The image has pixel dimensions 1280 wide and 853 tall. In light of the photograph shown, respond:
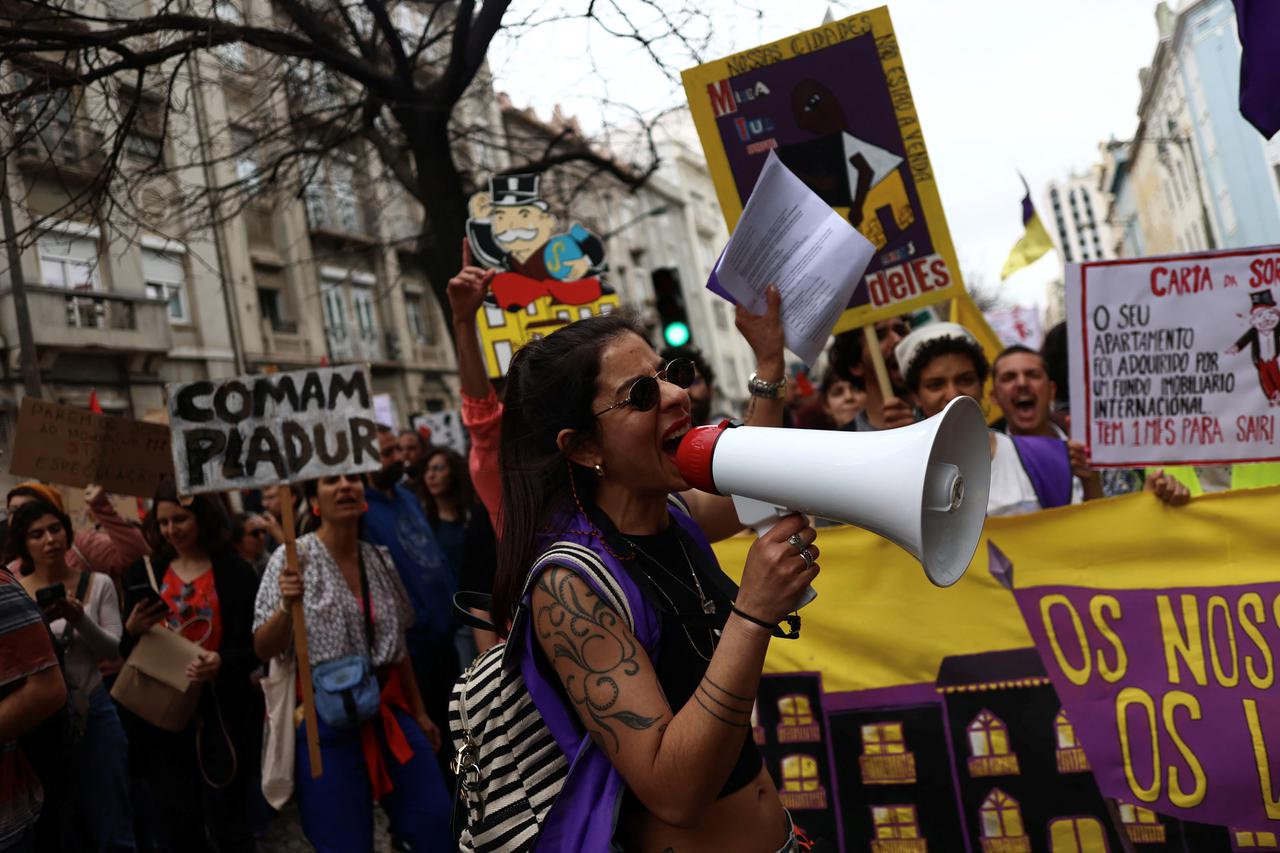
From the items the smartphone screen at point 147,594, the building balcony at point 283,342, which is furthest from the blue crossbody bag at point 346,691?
the building balcony at point 283,342

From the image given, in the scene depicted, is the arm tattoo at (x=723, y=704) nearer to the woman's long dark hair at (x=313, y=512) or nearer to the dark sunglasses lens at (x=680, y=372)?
the dark sunglasses lens at (x=680, y=372)

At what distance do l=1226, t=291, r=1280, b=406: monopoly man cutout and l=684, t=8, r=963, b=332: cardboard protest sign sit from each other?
2.89 ft

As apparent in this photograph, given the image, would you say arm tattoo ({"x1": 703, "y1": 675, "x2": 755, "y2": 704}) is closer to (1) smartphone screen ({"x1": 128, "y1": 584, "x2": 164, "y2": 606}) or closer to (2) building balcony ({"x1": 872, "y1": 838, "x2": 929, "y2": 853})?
(2) building balcony ({"x1": 872, "y1": 838, "x2": 929, "y2": 853})

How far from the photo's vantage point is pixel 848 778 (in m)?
3.34

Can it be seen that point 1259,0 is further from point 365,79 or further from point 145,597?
point 365,79

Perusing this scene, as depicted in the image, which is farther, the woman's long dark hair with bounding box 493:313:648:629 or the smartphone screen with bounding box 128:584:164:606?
the smartphone screen with bounding box 128:584:164:606

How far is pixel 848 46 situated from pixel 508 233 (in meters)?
3.14

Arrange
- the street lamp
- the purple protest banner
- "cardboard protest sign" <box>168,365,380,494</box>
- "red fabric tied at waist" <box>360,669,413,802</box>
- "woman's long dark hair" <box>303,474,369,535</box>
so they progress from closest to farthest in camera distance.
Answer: the purple protest banner < "red fabric tied at waist" <box>360,669,413,802</box> < "cardboard protest sign" <box>168,365,380,494</box> < "woman's long dark hair" <box>303,474,369,535</box> < the street lamp

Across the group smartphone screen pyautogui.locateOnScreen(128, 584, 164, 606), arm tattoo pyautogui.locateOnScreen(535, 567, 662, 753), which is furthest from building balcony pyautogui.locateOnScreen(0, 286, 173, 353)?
arm tattoo pyautogui.locateOnScreen(535, 567, 662, 753)

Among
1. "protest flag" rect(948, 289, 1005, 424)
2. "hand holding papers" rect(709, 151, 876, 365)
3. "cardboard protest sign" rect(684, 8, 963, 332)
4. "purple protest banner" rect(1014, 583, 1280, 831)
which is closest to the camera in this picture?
"hand holding papers" rect(709, 151, 876, 365)

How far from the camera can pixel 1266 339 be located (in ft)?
10.9

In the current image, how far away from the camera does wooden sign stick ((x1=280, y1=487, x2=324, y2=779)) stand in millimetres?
3879

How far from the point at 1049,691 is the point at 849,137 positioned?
1808 millimetres

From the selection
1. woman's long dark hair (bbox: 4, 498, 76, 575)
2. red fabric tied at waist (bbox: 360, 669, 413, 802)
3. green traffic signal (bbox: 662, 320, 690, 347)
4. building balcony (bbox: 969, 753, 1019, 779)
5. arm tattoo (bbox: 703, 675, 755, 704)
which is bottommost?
building balcony (bbox: 969, 753, 1019, 779)
